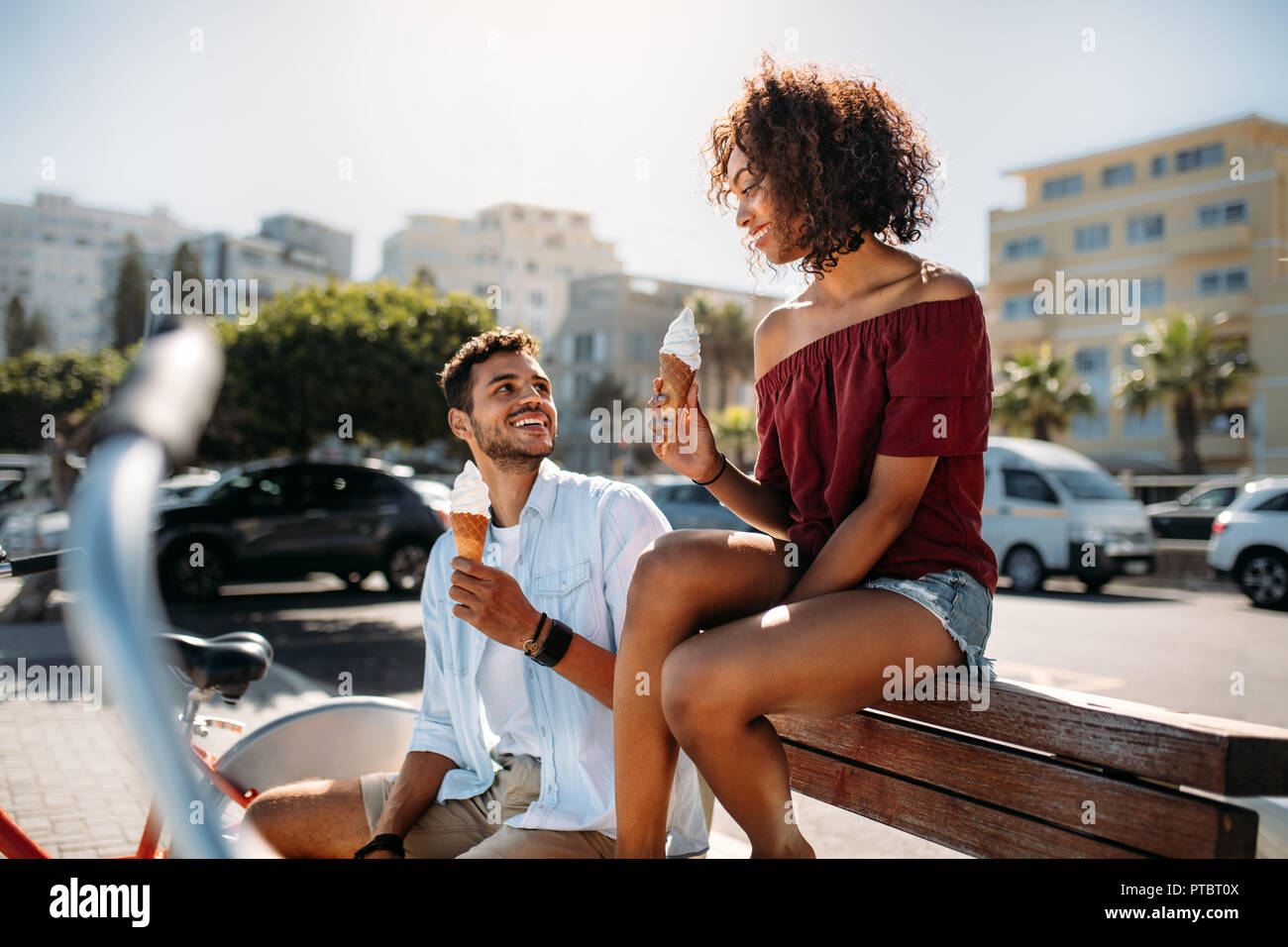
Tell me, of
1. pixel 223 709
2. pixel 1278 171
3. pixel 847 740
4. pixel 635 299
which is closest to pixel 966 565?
pixel 847 740

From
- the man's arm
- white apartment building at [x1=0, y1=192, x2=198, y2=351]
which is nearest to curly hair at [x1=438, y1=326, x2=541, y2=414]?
the man's arm

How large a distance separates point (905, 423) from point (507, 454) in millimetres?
1313

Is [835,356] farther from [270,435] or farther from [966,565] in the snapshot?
[270,435]

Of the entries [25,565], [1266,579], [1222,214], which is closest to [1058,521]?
[1266,579]

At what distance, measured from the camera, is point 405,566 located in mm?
13258

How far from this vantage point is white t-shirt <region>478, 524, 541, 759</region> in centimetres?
251

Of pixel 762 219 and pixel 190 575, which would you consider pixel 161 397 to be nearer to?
pixel 762 219

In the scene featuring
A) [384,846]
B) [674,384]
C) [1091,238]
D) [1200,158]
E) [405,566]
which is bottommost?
[405,566]

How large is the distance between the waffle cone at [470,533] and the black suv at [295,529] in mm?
10671

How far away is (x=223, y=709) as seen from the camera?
6547mm

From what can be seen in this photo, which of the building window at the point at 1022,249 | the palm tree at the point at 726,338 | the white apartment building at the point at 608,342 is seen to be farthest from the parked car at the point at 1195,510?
the white apartment building at the point at 608,342

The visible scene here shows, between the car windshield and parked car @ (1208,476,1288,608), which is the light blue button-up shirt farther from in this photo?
the car windshield

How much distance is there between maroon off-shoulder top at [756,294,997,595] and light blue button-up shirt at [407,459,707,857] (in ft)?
1.91

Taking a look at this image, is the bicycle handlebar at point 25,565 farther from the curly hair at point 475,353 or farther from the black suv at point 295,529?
the black suv at point 295,529
